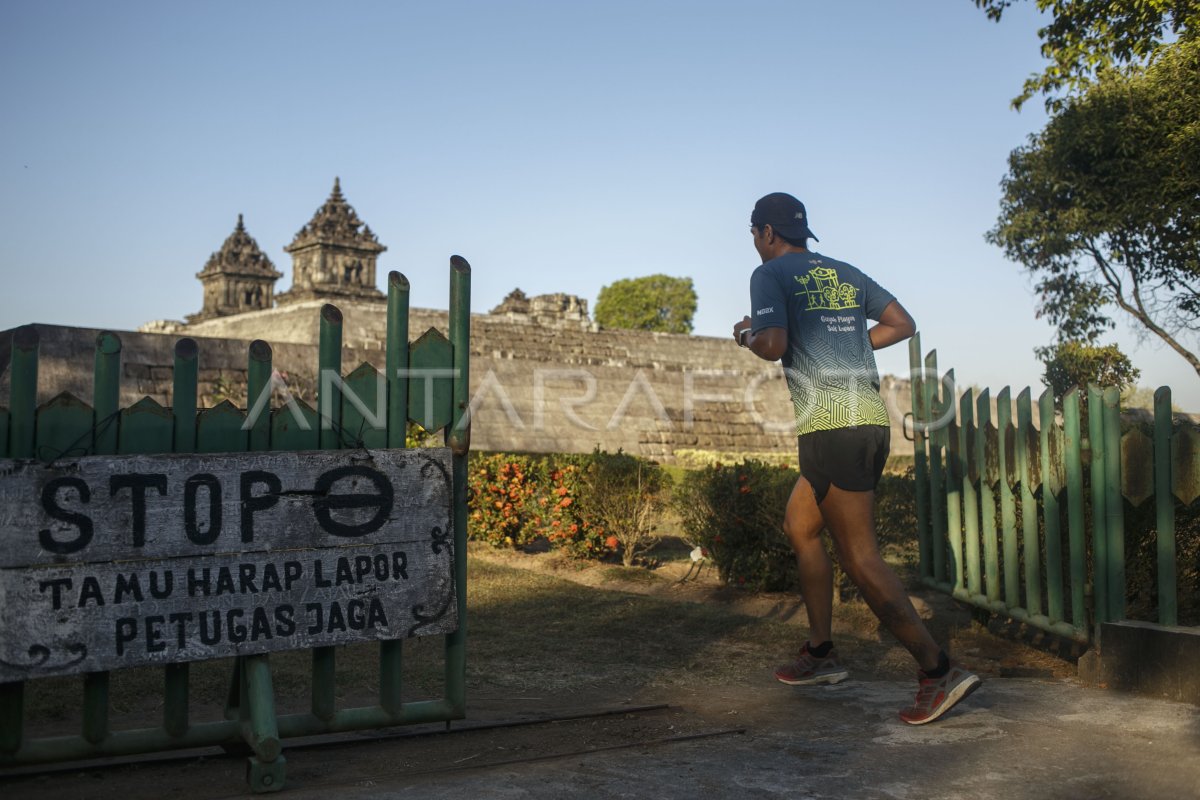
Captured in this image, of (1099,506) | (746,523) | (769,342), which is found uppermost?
(769,342)

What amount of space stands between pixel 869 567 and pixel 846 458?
1.24 ft

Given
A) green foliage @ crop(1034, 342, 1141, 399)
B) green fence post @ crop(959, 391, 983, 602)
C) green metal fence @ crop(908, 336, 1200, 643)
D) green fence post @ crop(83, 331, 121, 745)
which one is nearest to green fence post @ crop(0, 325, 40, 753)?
green fence post @ crop(83, 331, 121, 745)

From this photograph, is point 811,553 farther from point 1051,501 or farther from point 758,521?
point 758,521

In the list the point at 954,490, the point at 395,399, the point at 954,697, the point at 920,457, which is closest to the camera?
the point at 395,399

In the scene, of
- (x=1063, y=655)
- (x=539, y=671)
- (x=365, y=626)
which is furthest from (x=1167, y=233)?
(x=365, y=626)

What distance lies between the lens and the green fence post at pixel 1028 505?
4.89 meters

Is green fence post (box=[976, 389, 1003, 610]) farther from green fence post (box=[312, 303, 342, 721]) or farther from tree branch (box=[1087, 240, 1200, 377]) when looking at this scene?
tree branch (box=[1087, 240, 1200, 377])

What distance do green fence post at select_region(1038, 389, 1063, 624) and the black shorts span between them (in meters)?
1.01

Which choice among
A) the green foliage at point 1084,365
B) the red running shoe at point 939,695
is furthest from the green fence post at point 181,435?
the green foliage at point 1084,365

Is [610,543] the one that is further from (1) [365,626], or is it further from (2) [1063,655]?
(1) [365,626]

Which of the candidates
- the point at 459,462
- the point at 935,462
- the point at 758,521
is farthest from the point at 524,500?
the point at 459,462

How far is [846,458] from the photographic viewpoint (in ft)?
13.3

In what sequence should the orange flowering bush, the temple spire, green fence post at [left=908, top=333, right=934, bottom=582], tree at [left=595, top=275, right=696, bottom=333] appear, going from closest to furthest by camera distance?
green fence post at [left=908, top=333, right=934, bottom=582], the orange flowering bush, the temple spire, tree at [left=595, top=275, right=696, bottom=333]

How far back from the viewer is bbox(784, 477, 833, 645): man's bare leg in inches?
172
